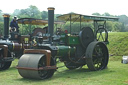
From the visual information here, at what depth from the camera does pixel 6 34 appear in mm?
14648

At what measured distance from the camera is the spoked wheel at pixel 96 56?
9488 mm

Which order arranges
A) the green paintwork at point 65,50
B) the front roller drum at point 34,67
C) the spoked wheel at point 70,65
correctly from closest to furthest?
the front roller drum at point 34,67, the green paintwork at point 65,50, the spoked wheel at point 70,65

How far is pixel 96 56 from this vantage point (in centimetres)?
1002

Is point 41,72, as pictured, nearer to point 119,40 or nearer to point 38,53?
point 38,53

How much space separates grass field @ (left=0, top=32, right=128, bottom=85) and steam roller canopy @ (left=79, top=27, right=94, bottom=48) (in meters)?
1.18

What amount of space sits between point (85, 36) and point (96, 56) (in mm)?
991

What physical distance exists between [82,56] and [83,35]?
0.92 meters

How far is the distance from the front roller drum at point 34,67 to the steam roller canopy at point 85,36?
262 centimetres

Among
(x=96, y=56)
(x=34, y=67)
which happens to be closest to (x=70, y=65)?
(x=96, y=56)

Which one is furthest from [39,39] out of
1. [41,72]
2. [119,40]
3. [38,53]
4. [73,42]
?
[119,40]

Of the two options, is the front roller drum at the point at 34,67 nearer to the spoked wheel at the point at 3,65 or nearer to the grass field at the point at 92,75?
the grass field at the point at 92,75

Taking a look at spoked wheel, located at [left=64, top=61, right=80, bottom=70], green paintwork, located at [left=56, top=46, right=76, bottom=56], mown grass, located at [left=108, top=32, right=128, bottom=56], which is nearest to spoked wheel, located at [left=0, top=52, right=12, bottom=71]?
spoked wheel, located at [left=64, top=61, right=80, bottom=70]

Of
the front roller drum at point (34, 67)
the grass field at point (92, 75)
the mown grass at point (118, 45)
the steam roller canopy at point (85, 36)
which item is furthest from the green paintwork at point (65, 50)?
the mown grass at point (118, 45)

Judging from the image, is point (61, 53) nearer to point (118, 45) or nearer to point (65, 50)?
point (65, 50)
